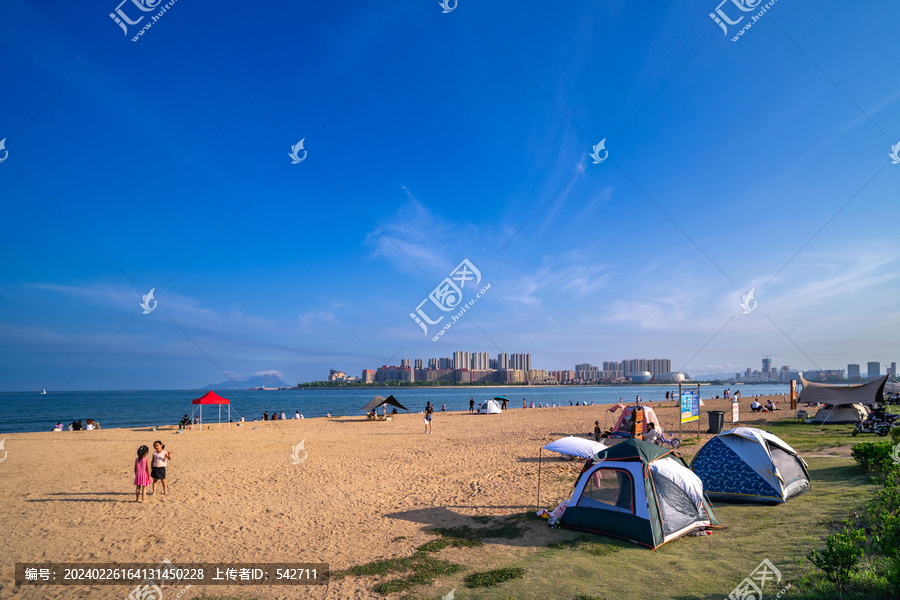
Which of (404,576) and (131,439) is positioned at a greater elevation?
(404,576)

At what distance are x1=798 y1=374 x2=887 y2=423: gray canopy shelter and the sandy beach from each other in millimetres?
13473

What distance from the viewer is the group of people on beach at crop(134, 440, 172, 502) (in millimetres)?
12188

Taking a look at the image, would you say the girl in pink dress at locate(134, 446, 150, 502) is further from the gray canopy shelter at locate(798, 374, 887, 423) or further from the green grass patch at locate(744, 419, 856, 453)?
the gray canopy shelter at locate(798, 374, 887, 423)

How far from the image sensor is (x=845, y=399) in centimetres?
2548

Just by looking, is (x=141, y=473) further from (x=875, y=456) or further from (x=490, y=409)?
(x=490, y=409)

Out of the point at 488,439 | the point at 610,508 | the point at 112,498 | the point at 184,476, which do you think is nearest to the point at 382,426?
the point at 488,439

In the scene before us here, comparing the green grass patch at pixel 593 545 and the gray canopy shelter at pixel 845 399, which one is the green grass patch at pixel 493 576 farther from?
the gray canopy shelter at pixel 845 399

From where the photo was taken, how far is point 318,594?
690cm

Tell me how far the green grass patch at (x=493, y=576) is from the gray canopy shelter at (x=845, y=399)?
2795 cm

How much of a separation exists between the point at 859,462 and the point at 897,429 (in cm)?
129

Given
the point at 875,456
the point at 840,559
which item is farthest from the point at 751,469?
the point at 840,559

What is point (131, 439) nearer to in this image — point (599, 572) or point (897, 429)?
point (599, 572)

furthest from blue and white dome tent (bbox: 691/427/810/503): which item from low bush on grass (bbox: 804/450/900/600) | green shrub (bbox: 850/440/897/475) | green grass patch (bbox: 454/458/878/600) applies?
low bush on grass (bbox: 804/450/900/600)

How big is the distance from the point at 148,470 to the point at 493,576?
1063 cm
